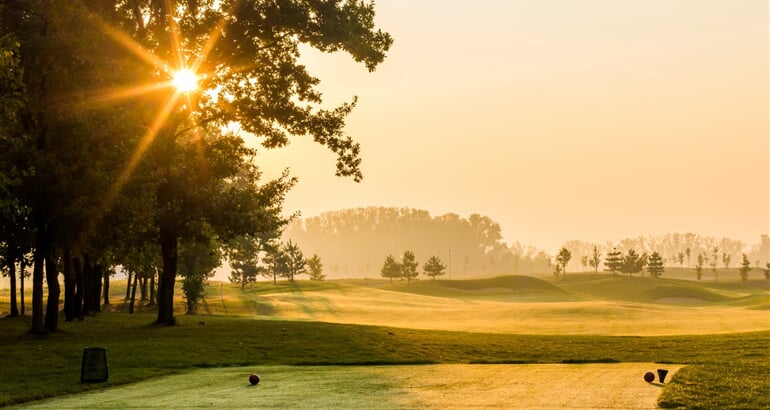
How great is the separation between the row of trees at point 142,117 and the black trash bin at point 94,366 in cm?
827

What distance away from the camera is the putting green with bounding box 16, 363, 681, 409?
1580 cm

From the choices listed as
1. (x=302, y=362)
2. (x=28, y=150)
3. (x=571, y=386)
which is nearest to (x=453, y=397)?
(x=571, y=386)

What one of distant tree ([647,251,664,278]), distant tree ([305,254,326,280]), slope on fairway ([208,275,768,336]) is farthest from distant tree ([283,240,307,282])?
distant tree ([647,251,664,278])

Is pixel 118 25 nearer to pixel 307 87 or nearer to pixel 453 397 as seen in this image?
pixel 307 87

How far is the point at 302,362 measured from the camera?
1080 inches

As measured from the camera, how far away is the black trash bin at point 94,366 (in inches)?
867

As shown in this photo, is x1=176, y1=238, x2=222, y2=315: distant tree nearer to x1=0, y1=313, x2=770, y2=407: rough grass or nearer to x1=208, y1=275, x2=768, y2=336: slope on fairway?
x1=208, y1=275, x2=768, y2=336: slope on fairway

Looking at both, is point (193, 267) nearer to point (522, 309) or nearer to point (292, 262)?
point (522, 309)

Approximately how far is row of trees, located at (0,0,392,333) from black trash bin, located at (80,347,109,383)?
8.27 meters

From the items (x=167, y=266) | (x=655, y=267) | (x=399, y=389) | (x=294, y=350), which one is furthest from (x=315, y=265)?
(x=399, y=389)

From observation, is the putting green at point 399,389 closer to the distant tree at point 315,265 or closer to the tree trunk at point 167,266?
the tree trunk at point 167,266

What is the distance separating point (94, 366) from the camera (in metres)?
22.2

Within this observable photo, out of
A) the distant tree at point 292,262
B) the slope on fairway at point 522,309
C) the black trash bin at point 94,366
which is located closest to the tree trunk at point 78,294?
the slope on fairway at point 522,309

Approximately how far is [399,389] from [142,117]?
84.5ft
